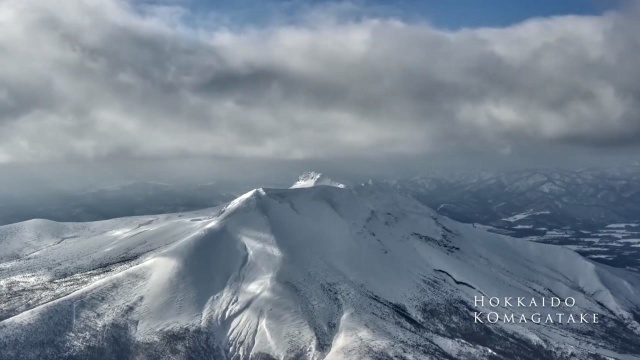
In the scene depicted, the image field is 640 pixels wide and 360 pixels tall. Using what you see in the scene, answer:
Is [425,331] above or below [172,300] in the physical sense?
below

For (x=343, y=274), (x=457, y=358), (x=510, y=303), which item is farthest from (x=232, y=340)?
(x=510, y=303)

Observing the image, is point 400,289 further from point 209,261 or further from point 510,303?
point 209,261

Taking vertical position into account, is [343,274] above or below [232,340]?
above

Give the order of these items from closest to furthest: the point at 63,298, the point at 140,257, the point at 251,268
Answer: the point at 63,298, the point at 251,268, the point at 140,257

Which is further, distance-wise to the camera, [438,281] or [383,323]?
[438,281]

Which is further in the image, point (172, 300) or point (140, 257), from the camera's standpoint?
point (140, 257)

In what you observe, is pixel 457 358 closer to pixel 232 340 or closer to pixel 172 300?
pixel 232 340

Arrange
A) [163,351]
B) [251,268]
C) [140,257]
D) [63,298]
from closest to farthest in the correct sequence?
1. [163,351]
2. [63,298]
3. [251,268]
4. [140,257]

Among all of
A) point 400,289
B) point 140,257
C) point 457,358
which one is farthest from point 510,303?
→ point 140,257

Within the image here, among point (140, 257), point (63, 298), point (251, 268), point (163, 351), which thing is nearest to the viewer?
point (163, 351)
